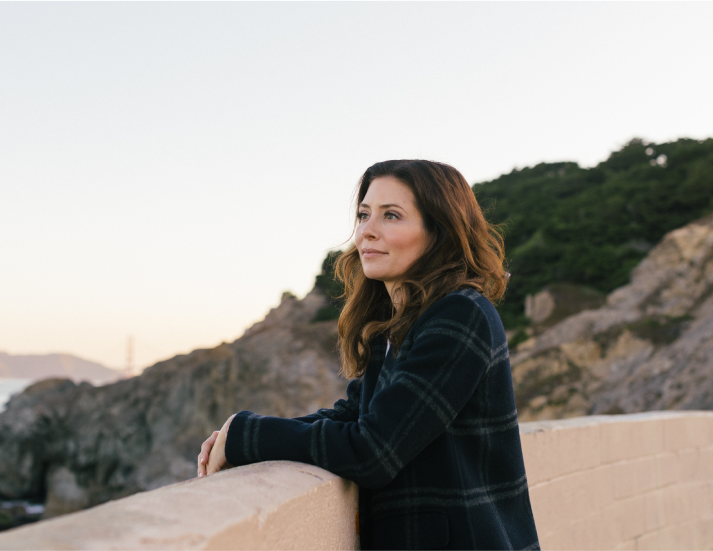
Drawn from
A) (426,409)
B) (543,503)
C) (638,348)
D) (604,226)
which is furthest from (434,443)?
(604,226)

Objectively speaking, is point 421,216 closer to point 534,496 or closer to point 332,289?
point 534,496

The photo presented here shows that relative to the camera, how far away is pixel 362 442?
52.5 inches

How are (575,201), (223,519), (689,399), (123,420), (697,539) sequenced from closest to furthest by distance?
(223,519) < (697,539) < (689,399) < (123,420) < (575,201)

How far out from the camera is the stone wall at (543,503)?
2.70 feet

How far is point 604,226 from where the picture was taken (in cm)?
2066

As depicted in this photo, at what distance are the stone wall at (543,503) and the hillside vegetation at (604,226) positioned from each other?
13789mm

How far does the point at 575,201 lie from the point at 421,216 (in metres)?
23.5

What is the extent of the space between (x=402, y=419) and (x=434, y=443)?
6.4 inches

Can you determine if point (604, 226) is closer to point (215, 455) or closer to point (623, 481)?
point (623, 481)

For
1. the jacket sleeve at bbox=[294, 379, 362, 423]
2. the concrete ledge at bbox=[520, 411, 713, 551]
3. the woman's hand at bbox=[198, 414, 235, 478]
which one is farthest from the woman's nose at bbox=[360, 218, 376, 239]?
the concrete ledge at bbox=[520, 411, 713, 551]

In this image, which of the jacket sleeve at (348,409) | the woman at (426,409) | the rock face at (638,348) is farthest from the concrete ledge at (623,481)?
the rock face at (638,348)

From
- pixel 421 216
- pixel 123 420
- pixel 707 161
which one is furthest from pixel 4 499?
pixel 707 161

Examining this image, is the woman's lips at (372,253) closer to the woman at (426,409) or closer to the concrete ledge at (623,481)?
the woman at (426,409)

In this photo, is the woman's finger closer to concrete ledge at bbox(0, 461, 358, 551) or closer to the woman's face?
concrete ledge at bbox(0, 461, 358, 551)
